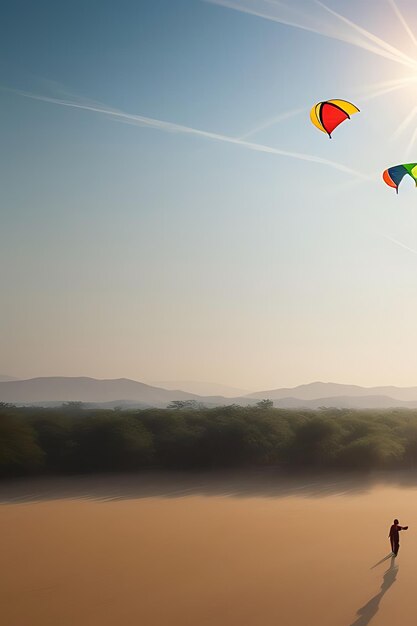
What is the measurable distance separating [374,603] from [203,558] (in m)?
5.01

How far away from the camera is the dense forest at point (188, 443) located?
28719 millimetres

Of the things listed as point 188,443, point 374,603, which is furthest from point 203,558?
point 188,443

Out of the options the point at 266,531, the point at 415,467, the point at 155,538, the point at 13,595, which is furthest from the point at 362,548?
the point at 415,467

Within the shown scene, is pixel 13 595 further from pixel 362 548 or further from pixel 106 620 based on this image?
pixel 362 548

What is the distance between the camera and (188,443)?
3117 centimetres

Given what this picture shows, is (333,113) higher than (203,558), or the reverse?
(333,113)

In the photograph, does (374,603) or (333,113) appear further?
(333,113)

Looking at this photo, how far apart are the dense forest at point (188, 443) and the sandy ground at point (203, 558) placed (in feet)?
13.9

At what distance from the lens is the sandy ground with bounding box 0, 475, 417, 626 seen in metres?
10.6

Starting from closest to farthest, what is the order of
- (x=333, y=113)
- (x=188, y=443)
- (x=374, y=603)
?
(x=374, y=603) < (x=333, y=113) < (x=188, y=443)

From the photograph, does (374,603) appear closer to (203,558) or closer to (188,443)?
(203,558)

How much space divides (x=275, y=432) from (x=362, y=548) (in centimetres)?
1864

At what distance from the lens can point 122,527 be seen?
17.7 m

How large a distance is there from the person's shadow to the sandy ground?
0.03m
